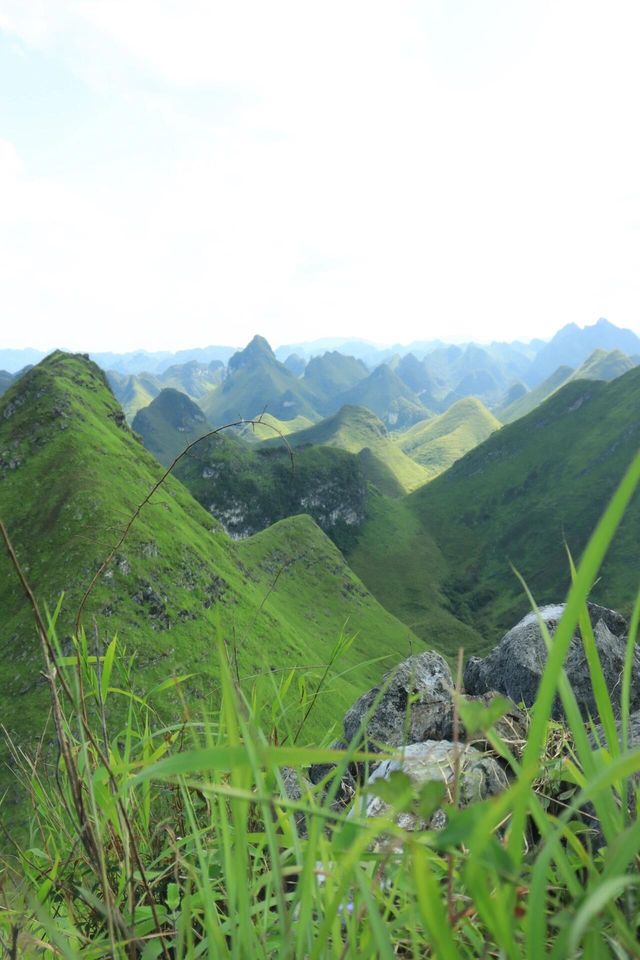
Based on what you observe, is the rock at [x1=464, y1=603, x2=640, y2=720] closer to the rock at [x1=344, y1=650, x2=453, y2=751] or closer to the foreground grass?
the rock at [x1=344, y1=650, x2=453, y2=751]

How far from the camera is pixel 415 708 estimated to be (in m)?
11.2

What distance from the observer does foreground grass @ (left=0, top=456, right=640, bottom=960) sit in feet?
3.88

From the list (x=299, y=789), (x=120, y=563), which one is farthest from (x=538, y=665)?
(x=120, y=563)

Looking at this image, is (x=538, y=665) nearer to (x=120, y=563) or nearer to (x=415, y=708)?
(x=415, y=708)

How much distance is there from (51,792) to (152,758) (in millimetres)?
1367

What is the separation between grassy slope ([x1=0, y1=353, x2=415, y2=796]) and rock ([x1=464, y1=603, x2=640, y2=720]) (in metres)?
36.1

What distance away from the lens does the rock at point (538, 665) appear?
42.3 feet

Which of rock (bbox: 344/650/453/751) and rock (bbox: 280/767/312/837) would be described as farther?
rock (bbox: 344/650/453/751)

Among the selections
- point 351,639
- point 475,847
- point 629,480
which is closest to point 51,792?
point 351,639

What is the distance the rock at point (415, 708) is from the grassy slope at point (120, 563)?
41.1 meters

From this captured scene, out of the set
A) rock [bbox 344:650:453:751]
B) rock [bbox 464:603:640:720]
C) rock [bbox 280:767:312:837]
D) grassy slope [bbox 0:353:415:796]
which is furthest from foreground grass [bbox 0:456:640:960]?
grassy slope [bbox 0:353:415:796]

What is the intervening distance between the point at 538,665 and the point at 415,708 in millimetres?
3697

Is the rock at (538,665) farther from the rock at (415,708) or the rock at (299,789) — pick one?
the rock at (299,789)

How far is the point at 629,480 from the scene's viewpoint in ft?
4.01
